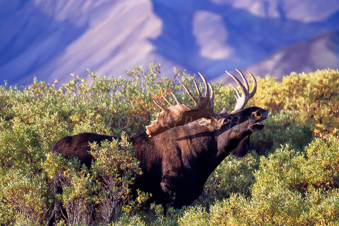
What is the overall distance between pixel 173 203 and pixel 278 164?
2355 mm

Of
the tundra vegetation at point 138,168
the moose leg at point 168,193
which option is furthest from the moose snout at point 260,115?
the moose leg at point 168,193

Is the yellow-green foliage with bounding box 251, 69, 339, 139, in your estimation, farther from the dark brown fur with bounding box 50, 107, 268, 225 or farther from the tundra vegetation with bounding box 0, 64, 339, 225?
the dark brown fur with bounding box 50, 107, 268, 225

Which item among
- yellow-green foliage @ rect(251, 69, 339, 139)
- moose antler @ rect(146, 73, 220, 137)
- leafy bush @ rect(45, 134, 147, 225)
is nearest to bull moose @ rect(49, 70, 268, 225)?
moose antler @ rect(146, 73, 220, 137)

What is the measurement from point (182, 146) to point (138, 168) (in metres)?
1.03

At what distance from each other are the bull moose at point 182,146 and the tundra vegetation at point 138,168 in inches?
11.2

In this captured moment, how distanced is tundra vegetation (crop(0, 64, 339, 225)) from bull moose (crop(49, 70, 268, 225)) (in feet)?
0.94

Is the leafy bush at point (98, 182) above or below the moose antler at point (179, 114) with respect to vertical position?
below

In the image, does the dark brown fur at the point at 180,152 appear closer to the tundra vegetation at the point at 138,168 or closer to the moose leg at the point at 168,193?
the moose leg at the point at 168,193

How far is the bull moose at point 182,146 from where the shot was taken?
5.77 metres

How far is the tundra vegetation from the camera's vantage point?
4641 millimetres

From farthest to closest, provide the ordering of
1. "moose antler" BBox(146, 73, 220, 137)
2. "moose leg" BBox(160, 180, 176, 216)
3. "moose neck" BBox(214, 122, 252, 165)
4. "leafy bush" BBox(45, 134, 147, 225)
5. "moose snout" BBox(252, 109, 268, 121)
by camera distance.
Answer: "moose antler" BBox(146, 73, 220, 137)
"moose neck" BBox(214, 122, 252, 165)
"moose snout" BBox(252, 109, 268, 121)
"moose leg" BBox(160, 180, 176, 216)
"leafy bush" BBox(45, 134, 147, 225)

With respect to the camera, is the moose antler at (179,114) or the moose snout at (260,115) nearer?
the moose snout at (260,115)

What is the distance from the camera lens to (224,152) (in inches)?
239

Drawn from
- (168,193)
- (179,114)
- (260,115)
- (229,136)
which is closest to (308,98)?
(260,115)
